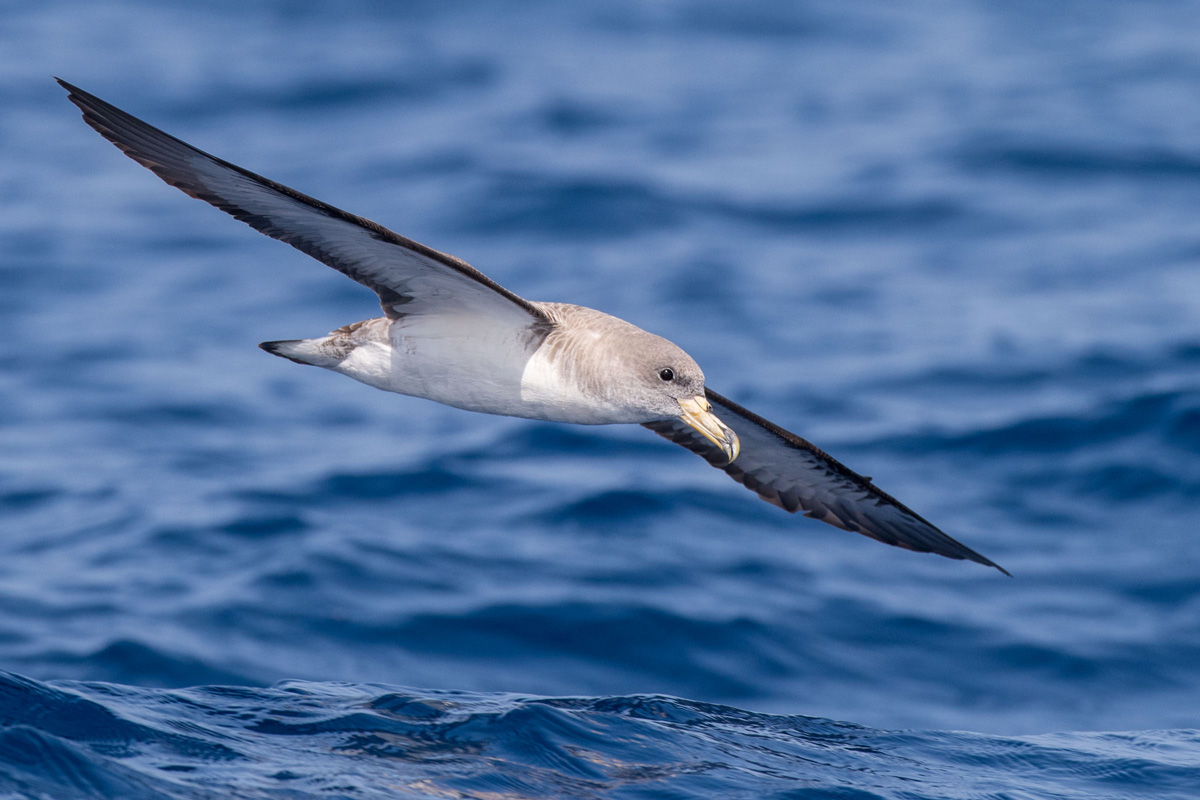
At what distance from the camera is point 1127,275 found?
16.0 meters

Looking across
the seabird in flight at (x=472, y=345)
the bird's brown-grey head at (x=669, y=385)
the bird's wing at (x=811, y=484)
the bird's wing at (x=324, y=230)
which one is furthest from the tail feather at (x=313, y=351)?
the bird's wing at (x=811, y=484)

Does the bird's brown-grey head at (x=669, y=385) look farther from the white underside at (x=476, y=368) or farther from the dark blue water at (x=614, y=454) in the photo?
the dark blue water at (x=614, y=454)

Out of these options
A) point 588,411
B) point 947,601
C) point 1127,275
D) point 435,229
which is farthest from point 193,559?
point 1127,275

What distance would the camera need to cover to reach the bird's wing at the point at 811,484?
8.81 meters

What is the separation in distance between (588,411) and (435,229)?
10.9 meters

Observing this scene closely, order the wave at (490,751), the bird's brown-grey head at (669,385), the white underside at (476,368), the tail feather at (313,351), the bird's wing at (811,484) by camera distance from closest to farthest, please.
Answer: the wave at (490,751), the bird's brown-grey head at (669,385), the white underside at (476,368), the tail feather at (313,351), the bird's wing at (811,484)

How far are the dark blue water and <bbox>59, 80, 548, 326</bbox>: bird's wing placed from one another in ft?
7.69

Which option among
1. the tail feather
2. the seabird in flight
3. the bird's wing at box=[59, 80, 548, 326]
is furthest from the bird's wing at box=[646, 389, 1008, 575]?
the tail feather

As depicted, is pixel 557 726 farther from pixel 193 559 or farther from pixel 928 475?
pixel 928 475

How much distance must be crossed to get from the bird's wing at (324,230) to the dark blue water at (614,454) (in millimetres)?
2345

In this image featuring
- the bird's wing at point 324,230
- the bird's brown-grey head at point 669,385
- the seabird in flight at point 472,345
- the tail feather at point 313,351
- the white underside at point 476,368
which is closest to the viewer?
the bird's wing at point 324,230

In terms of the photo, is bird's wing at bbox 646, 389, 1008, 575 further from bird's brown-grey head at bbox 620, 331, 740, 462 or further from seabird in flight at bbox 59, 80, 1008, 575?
seabird in flight at bbox 59, 80, 1008, 575

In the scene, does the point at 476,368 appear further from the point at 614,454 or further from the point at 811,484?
the point at 614,454

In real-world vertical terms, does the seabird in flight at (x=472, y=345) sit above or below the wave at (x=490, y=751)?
above
